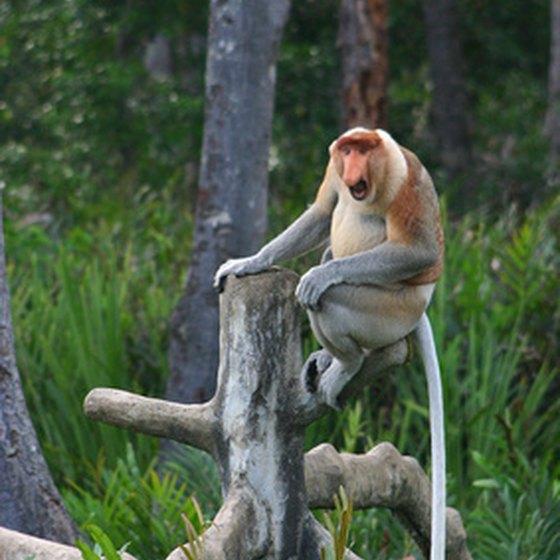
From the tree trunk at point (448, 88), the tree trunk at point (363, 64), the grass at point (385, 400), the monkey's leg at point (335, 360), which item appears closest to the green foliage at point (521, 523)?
the grass at point (385, 400)

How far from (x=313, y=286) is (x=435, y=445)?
0.48 m

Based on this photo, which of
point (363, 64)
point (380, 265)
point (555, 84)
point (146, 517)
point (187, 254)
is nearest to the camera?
point (380, 265)

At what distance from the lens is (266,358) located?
2805 mm

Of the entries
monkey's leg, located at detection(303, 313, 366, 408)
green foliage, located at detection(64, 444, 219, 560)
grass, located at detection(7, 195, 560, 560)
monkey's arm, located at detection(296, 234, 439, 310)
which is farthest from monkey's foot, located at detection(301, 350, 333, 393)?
grass, located at detection(7, 195, 560, 560)

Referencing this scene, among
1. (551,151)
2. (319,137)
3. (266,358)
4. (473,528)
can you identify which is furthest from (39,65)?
(266,358)

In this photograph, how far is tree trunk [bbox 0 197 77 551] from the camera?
12.0 feet

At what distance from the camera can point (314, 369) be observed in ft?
9.70

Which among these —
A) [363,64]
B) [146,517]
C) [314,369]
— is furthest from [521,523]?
[363,64]

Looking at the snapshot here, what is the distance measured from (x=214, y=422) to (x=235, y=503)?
0.20 m

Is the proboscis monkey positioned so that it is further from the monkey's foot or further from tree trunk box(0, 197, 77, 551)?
tree trunk box(0, 197, 77, 551)

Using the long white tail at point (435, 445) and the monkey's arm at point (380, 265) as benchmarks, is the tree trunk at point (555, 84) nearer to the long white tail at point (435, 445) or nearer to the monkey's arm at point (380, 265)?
the long white tail at point (435, 445)

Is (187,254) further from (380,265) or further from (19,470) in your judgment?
(380,265)

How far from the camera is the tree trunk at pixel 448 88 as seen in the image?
39.3ft

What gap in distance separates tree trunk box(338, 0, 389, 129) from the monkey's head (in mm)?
6437
